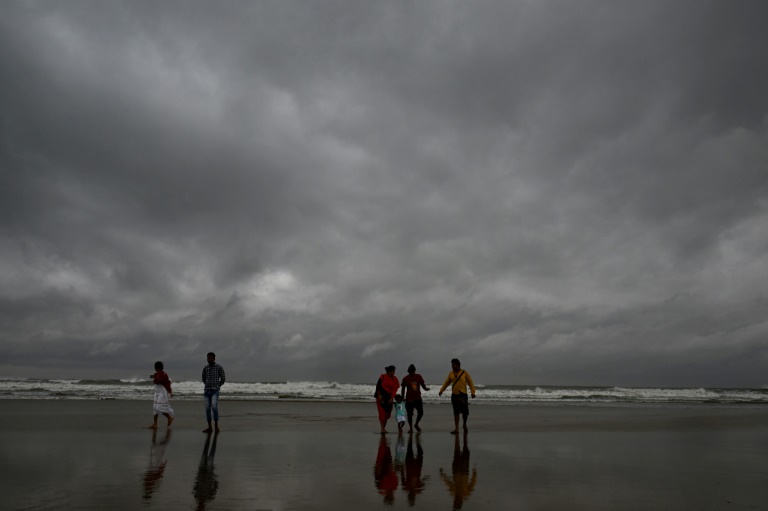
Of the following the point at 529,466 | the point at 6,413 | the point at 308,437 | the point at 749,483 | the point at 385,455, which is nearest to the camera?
the point at 749,483

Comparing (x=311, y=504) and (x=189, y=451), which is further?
(x=189, y=451)

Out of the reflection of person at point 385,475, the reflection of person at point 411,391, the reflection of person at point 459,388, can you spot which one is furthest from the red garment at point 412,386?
the reflection of person at point 385,475

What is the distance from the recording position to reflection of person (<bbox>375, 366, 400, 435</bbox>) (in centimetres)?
1611

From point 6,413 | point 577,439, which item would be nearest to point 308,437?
point 577,439

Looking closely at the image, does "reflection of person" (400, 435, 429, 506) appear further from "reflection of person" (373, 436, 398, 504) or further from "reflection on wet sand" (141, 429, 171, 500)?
"reflection on wet sand" (141, 429, 171, 500)

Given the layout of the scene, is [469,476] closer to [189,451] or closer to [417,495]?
[417,495]

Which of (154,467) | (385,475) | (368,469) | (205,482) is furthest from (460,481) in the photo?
(154,467)

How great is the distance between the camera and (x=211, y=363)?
52.4 feet

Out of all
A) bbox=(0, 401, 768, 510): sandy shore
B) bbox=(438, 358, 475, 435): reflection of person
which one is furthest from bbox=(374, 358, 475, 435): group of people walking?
bbox=(0, 401, 768, 510): sandy shore

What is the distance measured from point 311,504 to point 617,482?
16.3 ft

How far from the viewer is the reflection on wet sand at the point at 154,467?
752 cm

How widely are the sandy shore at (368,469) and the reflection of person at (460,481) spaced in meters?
0.03

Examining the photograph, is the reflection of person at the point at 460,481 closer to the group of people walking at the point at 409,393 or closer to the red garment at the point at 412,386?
the group of people walking at the point at 409,393

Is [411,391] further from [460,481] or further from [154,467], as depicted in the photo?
[154,467]
